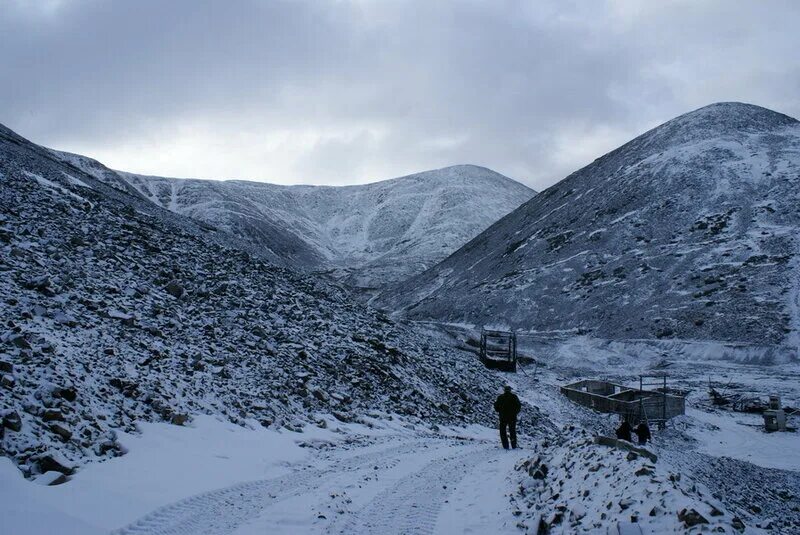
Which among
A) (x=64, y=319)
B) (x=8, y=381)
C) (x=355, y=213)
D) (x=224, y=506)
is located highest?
(x=355, y=213)

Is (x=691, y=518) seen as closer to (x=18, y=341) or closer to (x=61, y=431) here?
(x=61, y=431)

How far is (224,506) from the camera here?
7.08m

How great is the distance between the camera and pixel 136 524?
5.96 metres

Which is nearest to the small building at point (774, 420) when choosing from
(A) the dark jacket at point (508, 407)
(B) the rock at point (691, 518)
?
(A) the dark jacket at point (508, 407)

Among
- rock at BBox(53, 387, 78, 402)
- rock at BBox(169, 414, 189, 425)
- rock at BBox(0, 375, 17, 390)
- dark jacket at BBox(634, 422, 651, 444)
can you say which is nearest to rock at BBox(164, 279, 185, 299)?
rock at BBox(169, 414, 189, 425)

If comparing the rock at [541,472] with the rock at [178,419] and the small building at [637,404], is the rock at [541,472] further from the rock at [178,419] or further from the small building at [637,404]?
the small building at [637,404]

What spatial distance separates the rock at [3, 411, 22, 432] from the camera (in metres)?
6.94

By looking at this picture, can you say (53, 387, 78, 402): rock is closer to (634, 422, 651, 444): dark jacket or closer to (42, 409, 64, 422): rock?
(42, 409, 64, 422): rock

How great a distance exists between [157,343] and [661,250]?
5764 centimetres

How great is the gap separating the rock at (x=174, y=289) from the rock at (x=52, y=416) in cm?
966

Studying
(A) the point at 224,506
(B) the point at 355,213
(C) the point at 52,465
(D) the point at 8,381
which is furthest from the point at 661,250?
(B) the point at 355,213

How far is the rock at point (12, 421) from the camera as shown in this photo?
6.94 metres

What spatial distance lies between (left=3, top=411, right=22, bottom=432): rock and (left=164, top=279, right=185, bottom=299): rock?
10253 millimetres

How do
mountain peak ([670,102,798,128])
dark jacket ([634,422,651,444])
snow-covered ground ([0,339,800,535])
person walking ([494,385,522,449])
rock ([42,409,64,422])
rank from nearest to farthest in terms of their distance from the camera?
snow-covered ground ([0,339,800,535]) < rock ([42,409,64,422]) < person walking ([494,385,522,449]) < dark jacket ([634,422,651,444]) < mountain peak ([670,102,798,128])
